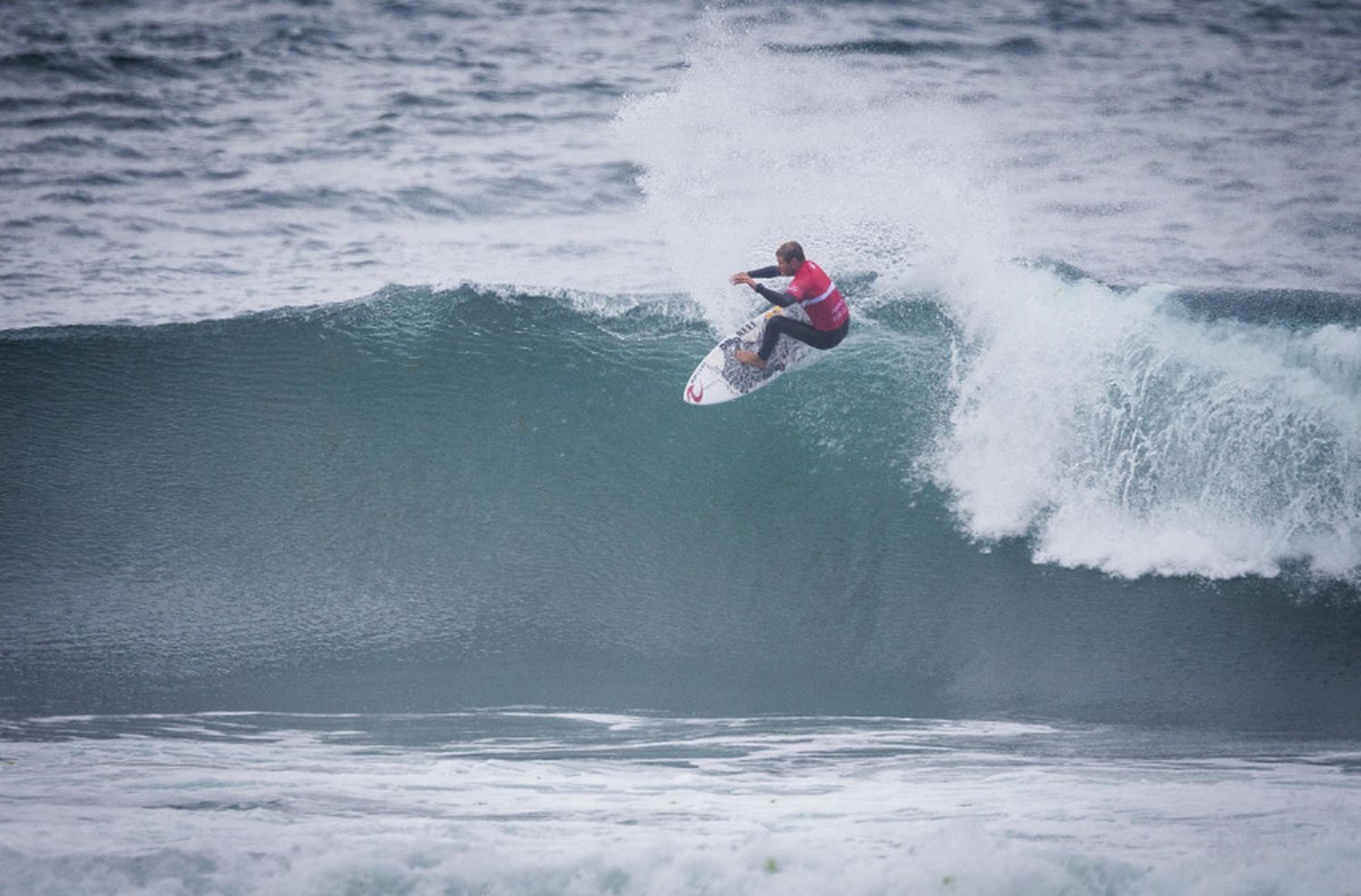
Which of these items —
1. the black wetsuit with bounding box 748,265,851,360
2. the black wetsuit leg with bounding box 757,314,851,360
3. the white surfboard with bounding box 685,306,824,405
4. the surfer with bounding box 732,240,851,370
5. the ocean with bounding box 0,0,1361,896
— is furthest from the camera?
the white surfboard with bounding box 685,306,824,405

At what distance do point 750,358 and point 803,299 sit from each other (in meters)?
0.76

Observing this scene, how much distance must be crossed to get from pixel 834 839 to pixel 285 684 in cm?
320

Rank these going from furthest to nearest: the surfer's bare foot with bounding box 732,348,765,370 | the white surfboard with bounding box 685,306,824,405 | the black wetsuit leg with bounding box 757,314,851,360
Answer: the white surfboard with bounding box 685,306,824,405 → the surfer's bare foot with bounding box 732,348,765,370 → the black wetsuit leg with bounding box 757,314,851,360

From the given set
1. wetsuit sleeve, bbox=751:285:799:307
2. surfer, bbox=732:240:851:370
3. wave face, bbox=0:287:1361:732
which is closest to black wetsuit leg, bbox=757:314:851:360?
surfer, bbox=732:240:851:370

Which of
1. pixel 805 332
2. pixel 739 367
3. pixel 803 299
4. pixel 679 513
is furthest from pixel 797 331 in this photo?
pixel 679 513

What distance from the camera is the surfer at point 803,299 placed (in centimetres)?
607

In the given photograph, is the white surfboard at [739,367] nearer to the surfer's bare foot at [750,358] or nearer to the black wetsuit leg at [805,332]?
the surfer's bare foot at [750,358]

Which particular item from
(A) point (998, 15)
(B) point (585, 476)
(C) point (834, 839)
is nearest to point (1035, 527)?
(B) point (585, 476)

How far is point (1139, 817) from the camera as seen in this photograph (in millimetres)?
4250

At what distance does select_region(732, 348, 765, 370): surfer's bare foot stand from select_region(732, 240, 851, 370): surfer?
22cm

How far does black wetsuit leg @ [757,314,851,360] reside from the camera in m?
6.40

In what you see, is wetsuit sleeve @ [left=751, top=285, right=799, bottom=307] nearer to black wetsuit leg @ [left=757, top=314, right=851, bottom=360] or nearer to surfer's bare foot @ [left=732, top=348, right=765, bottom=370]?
black wetsuit leg @ [left=757, top=314, right=851, bottom=360]

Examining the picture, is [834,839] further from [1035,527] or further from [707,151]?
[707,151]

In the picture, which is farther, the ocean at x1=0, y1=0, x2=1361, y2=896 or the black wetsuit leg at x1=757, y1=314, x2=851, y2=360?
the black wetsuit leg at x1=757, y1=314, x2=851, y2=360
